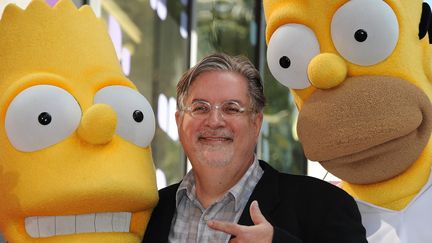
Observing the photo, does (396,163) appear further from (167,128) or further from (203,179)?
(167,128)

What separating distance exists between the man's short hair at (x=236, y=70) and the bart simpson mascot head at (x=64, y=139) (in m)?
0.18

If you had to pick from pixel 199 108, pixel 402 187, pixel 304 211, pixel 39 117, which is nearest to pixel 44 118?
pixel 39 117

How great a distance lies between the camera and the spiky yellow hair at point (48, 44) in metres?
1.80

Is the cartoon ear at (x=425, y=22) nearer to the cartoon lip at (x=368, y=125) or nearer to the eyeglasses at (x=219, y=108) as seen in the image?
the cartoon lip at (x=368, y=125)

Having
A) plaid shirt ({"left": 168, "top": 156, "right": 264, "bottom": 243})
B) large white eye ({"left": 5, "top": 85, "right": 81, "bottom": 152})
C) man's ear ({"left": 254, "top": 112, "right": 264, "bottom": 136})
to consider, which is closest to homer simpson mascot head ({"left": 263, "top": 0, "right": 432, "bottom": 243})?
man's ear ({"left": 254, "top": 112, "right": 264, "bottom": 136})

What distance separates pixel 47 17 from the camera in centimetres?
186

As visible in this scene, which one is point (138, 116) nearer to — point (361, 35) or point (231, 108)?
point (231, 108)

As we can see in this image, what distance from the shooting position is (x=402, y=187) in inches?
76.6

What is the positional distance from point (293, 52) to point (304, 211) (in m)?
0.50

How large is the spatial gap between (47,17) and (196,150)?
549 millimetres

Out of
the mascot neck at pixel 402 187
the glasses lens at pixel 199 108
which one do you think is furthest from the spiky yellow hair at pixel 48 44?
the mascot neck at pixel 402 187

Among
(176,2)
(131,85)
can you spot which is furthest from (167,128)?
(131,85)

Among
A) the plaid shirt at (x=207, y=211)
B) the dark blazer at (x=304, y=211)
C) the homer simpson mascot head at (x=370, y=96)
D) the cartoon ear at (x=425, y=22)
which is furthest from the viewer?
the cartoon ear at (x=425, y=22)

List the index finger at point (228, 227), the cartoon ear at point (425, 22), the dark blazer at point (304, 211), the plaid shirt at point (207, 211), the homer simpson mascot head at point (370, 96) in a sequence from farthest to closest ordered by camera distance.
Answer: the cartoon ear at point (425, 22) → the homer simpson mascot head at point (370, 96) → the plaid shirt at point (207, 211) → the dark blazer at point (304, 211) → the index finger at point (228, 227)
